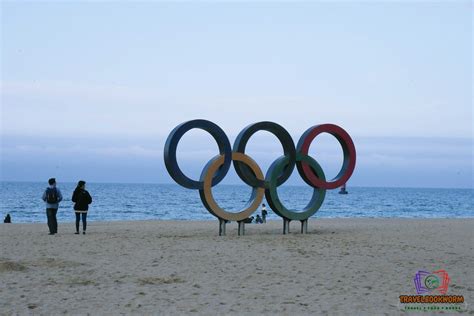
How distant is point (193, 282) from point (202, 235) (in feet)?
25.8

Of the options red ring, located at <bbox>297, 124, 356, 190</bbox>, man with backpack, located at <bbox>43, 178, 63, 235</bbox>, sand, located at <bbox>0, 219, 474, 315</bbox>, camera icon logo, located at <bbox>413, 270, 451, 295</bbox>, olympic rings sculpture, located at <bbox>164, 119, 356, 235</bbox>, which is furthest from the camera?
red ring, located at <bbox>297, 124, 356, 190</bbox>

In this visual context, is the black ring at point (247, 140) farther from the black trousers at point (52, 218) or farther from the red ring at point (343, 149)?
the black trousers at point (52, 218)

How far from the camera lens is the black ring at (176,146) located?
16.5 meters

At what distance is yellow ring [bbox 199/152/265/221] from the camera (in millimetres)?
17172

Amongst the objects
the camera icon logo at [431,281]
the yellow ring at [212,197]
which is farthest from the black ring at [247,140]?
the camera icon logo at [431,281]

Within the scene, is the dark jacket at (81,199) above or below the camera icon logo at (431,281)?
above

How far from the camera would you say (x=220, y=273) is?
→ 11203 mm

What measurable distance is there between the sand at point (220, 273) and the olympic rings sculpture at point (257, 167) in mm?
1162

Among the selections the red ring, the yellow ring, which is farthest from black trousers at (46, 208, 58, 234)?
the red ring

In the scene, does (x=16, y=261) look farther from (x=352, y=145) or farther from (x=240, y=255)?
(x=352, y=145)

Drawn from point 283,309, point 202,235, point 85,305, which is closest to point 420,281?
point 283,309

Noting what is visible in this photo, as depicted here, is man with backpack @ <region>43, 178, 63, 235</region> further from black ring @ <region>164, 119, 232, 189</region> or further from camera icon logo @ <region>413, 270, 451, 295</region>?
camera icon logo @ <region>413, 270, 451, 295</region>

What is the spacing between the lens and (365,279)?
1060cm

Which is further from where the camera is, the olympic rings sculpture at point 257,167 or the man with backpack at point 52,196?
the man with backpack at point 52,196
